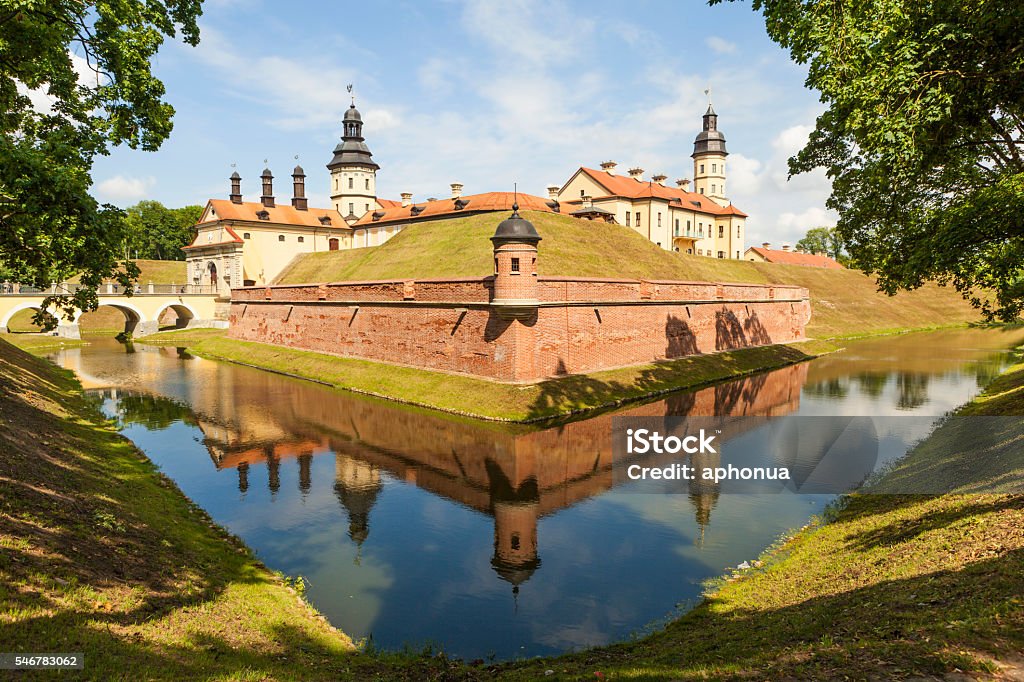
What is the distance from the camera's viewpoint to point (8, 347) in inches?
1141

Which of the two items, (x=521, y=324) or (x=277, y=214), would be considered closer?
(x=521, y=324)

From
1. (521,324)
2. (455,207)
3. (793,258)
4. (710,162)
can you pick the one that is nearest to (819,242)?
(793,258)

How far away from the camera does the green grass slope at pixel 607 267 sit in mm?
49375

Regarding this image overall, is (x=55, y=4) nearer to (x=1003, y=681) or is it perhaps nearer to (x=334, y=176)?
(x=1003, y=681)

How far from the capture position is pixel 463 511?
47.2ft

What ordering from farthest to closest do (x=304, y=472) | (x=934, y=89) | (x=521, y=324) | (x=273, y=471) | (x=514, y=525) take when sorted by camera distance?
(x=521, y=324)
(x=273, y=471)
(x=304, y=472)
(x=514, y=525)
(x=934, y=89)

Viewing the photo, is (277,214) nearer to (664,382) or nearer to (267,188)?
(267,188)

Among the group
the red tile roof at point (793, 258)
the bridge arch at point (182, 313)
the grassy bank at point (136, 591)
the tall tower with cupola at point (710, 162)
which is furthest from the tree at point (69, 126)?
the red tile roof at point (793, 258)

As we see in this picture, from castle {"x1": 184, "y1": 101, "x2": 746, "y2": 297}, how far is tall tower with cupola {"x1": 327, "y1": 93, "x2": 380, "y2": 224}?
5.5 inches

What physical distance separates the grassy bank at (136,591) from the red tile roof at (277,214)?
6228cm

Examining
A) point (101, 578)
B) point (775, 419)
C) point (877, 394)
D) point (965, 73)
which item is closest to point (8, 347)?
point (101, 578)

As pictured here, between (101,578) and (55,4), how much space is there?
11624 mm

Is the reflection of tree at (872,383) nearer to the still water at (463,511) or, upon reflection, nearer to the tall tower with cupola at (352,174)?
A: the still water at (463,511)

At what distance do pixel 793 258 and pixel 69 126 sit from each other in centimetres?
11663
